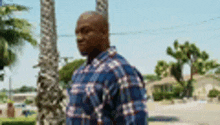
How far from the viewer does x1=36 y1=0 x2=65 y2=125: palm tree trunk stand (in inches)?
277

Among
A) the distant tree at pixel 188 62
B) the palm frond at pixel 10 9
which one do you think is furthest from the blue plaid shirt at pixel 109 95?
the distant tree at pixel 188 62

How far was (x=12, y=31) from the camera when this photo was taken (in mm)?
17516

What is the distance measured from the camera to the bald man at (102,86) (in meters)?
2.07

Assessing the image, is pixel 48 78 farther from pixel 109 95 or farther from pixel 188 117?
pixel 188 117

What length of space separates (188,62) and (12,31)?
35.0 meters

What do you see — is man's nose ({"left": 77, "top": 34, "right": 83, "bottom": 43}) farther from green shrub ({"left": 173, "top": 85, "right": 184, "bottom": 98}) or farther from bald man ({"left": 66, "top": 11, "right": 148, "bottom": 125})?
green shrub ({"left": 173, "top": 85, "right": 184, "bottom": 98})

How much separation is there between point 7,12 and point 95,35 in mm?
16507

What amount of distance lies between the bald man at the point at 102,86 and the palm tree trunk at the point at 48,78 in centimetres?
483

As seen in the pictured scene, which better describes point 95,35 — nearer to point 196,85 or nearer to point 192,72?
point 192,72

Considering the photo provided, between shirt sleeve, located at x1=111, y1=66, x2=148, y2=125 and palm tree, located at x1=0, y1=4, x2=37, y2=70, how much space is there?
1589 cm

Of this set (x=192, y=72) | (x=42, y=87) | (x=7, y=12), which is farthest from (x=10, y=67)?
(x=192, y=72)

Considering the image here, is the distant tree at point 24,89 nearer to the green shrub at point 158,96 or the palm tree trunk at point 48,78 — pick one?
the green shrub at point 158,96

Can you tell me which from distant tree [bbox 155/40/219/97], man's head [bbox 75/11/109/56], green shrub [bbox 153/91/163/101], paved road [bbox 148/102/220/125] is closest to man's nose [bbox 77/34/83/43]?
man's head [bbox 75/11/109/56]

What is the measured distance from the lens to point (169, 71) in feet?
172
